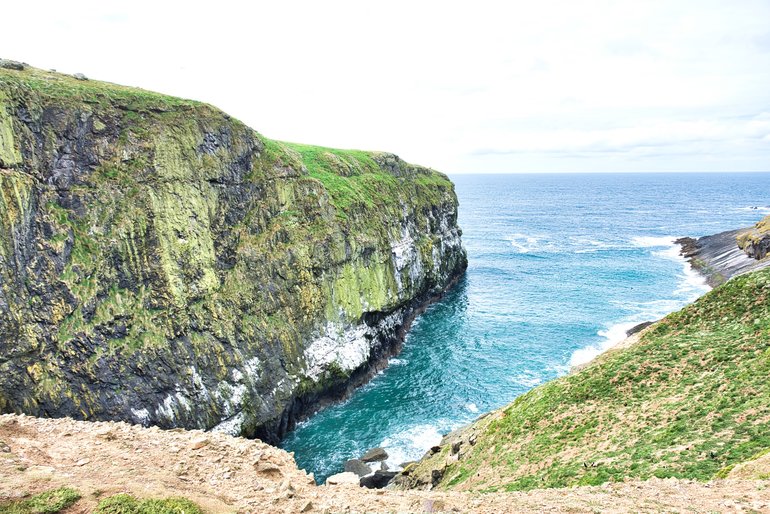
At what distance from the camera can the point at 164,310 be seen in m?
41.3

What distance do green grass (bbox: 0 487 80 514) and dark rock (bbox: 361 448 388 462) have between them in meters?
28.8

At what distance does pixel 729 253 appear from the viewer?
306 ft

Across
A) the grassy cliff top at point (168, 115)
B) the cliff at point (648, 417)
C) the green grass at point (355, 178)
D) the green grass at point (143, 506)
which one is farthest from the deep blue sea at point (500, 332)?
the green grass at point (143, 506)

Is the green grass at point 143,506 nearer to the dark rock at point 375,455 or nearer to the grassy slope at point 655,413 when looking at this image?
the grassy slope at point 655,413

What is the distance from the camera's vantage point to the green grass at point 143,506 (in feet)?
48.2

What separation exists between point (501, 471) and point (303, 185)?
4046cm

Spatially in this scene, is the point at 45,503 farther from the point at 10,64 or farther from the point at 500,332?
the point at 500,332

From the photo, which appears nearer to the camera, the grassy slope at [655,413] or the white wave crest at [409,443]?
the grassy slope at [655,413]

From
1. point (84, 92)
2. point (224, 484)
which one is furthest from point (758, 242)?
point (84, 92)

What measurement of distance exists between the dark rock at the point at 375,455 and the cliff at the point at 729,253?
6707 cm

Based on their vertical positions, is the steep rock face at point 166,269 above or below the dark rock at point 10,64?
below

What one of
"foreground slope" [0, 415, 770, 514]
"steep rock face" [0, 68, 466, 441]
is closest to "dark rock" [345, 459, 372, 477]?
"steep rock face" [0, 68, 466, 441]

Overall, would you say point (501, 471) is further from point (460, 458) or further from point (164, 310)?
point (164, 310)

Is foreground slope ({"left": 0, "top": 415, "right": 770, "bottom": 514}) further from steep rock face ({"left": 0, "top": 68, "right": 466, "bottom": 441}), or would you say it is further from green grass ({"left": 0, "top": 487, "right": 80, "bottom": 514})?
steep rock face ({"left": 0, "top": 68, "right": 466, "bottom": 441})
